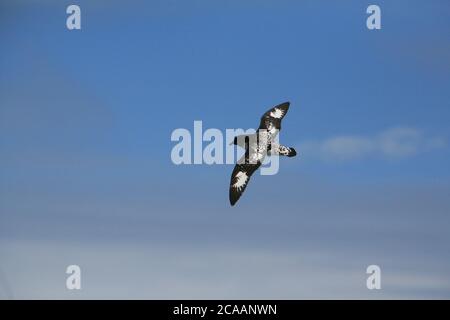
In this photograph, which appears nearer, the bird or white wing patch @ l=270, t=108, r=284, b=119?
the bird

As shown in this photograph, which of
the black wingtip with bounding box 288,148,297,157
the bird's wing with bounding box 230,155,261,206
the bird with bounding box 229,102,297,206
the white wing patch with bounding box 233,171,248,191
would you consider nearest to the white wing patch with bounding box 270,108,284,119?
the bird with bounding box 229,102,297,206

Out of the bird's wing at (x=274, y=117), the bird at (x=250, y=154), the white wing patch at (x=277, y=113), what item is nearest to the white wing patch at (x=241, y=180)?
the bird at (x=250, y=154)

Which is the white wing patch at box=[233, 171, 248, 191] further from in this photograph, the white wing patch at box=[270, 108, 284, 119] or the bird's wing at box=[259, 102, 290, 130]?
the white wing patch at box=[270, 108, 284, 119]

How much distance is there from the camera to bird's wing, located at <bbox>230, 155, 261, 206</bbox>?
26.4m

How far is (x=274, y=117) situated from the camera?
2770cm

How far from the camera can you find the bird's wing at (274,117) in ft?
90.1

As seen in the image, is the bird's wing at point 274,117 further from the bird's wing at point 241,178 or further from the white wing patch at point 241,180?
the white wing patch at point 241,180

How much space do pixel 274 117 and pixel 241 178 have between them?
291 centimetres

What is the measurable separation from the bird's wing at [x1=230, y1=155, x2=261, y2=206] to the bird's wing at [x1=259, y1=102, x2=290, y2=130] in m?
1.75
